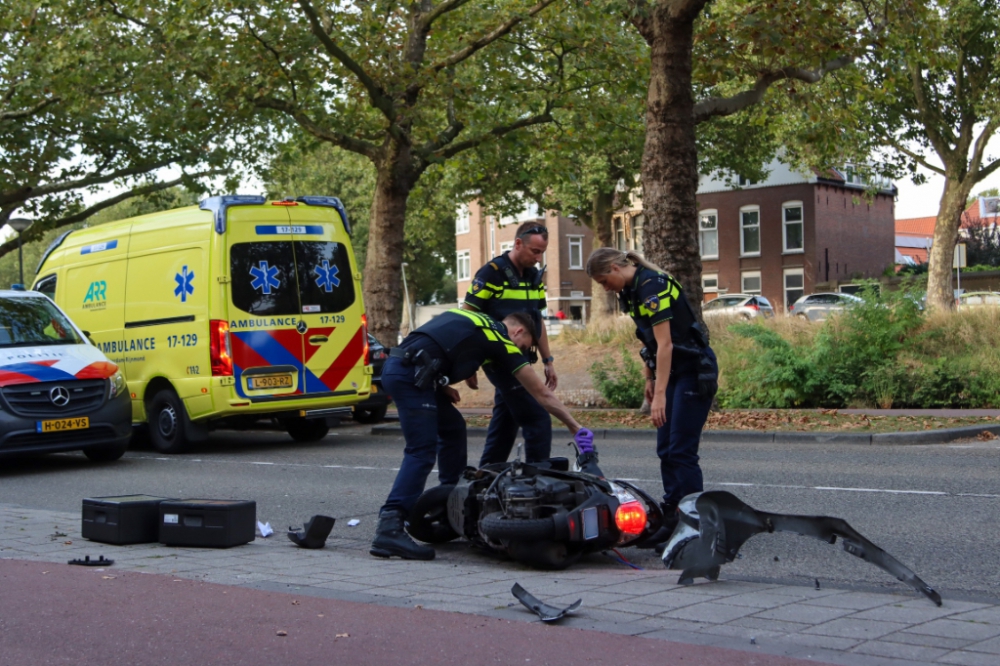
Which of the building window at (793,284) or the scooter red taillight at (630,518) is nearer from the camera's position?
the scooter red taillight at (630,518)

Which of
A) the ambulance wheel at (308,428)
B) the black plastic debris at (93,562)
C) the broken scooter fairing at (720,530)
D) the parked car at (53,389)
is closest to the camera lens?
the broken scooter fairing at (720,530)

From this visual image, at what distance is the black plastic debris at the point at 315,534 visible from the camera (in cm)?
663

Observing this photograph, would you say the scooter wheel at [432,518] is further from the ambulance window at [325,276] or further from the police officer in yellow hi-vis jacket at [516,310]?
the ambulance window at [325,276]

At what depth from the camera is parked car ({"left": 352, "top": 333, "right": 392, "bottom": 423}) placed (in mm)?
16422

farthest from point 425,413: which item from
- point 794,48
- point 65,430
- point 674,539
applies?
point 794,48

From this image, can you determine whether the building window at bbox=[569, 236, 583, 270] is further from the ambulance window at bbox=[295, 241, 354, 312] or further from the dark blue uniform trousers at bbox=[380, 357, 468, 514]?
the dark blue uniform trousers at bbox=[380, 357, 468, 514]

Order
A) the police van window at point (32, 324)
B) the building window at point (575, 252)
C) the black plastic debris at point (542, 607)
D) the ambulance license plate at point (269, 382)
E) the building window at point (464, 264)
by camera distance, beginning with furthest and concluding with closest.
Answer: the building window at point (464, 264) → the building window at point (575, 252) → the ambulance license plate at point (269, 382) → the police van window at point (32, 324) → the black plastic debris at point (542, 607)

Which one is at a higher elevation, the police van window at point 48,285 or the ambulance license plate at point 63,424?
the police van window at point 48,285

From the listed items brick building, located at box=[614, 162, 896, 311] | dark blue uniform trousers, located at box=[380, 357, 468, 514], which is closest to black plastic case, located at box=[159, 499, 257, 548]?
dark blue uniform trousers, located at box=[380, 357, 468, 514]

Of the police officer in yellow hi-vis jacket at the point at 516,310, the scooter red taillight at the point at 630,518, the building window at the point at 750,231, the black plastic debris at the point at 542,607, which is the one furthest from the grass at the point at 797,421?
the building window at the point at 750,231

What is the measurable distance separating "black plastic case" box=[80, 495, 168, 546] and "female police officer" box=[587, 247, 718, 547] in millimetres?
3030

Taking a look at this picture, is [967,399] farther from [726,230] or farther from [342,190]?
[342,190]

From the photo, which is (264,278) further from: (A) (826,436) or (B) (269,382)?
(A) (826,436)

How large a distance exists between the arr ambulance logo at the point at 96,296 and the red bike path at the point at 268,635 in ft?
31.6
